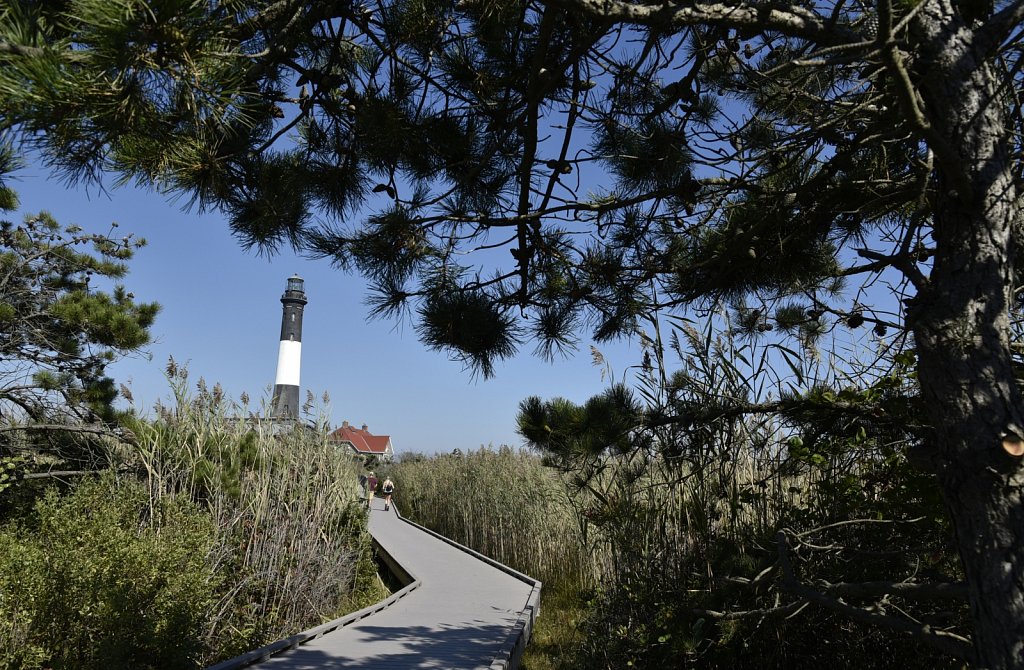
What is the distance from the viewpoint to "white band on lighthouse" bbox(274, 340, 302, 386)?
87.5 feet

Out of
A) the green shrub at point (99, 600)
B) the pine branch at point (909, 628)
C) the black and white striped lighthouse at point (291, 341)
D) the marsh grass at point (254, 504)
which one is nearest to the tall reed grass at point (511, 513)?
the marsh grass at point (254, 504)

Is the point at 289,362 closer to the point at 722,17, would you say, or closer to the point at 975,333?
the point at 722,17

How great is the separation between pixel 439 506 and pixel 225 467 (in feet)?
30.3

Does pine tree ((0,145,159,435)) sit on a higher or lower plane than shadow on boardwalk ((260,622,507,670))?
higher

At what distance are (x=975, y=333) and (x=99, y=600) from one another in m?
4.75

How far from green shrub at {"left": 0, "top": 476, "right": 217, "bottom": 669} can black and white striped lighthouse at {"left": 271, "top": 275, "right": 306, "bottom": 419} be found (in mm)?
22245

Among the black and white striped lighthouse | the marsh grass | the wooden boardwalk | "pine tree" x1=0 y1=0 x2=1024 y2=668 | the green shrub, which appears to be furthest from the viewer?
the black and white striped lighthouse

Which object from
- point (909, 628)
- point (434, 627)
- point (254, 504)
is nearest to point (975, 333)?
point (909, 628)

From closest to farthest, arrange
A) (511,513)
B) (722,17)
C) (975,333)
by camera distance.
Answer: (975,333) → (722,17) → (511,513)

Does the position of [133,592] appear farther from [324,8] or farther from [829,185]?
[829,185]

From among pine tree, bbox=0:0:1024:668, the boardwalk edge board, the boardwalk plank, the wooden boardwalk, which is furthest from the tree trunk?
the boardwalk edge board

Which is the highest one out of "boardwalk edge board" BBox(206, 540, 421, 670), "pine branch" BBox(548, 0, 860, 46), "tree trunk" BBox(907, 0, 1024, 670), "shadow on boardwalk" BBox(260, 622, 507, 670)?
"pine branch" BBox(548, 0, 860, 46)

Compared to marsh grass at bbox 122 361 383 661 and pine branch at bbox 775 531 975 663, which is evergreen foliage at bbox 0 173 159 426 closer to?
marsh grass at bbox 122 361 383 661

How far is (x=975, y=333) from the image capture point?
201cm
